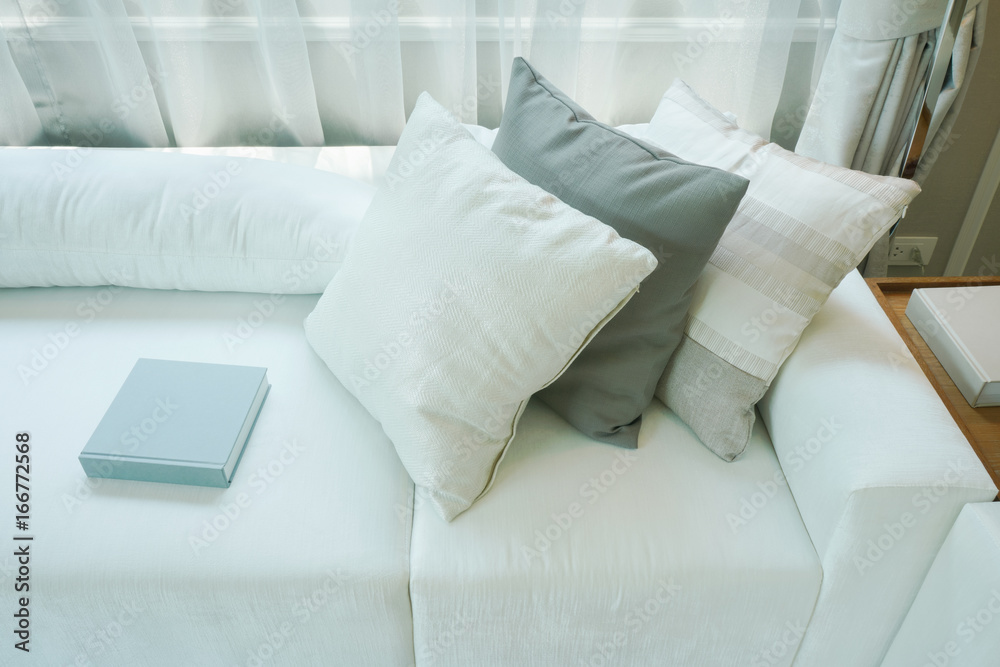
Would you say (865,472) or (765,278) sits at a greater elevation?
(765,278)

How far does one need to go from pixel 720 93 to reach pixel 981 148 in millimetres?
677

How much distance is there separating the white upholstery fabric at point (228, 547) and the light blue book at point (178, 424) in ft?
0.09

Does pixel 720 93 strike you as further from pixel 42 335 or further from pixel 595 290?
pixel 42 335

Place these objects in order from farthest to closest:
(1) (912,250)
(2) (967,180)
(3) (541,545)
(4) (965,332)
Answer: (1) (912,250)
(2) (967,180)
(4) (965,332)
(3) (541,545)

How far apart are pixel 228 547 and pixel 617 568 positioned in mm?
539

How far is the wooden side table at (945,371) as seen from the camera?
1.07m

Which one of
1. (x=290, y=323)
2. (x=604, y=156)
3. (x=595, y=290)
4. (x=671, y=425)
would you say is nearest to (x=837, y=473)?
(x=671, y=425)

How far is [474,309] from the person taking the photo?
3.39 feet

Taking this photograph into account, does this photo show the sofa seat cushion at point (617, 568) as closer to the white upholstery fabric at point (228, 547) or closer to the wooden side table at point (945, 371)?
the white upholstery fabric at point (228, 547)

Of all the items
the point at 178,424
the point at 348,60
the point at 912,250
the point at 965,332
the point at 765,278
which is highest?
the point at 348,60

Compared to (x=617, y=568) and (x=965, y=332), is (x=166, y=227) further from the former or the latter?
(x=965, y=332)

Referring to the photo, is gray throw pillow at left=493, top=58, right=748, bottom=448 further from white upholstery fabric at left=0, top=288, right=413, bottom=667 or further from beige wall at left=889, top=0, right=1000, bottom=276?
beige wall at left=889, top=0, right=1000, bottom=276

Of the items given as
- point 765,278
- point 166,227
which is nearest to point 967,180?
point 765,278

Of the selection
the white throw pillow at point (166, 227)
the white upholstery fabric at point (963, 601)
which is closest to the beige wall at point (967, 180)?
the white upholstery fabric at point (963, 601)
